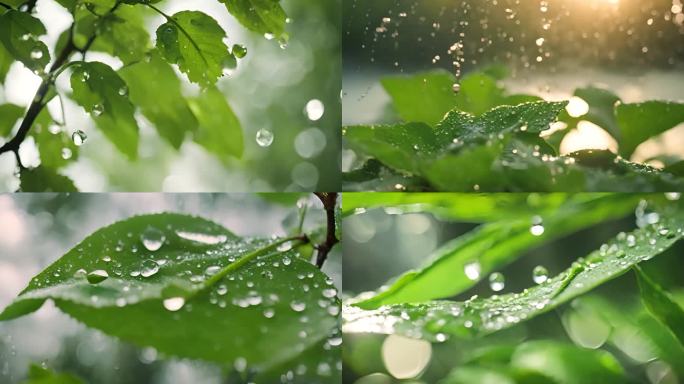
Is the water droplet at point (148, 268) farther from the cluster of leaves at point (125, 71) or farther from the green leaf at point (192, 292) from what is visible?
the cluster of leaves at point (125, 71)

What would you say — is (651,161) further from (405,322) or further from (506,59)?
(405,322)

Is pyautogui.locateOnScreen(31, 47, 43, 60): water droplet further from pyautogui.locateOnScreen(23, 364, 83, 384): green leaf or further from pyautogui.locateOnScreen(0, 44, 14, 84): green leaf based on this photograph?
pyautogui.locateOnScreen(23, 364, 83, 384): green leaf

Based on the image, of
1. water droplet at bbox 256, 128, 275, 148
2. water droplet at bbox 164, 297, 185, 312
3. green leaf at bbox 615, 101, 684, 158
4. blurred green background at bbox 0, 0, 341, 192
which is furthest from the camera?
water droplet at bbox 256, 128, 275, 148

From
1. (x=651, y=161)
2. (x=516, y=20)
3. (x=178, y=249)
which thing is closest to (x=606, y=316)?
(x=651, y=161)

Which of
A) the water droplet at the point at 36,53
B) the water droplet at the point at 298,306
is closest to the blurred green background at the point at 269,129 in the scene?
the water droplet at the point at 36,53

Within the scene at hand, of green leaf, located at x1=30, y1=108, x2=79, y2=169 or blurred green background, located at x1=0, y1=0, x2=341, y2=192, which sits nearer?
green leaf, located at x1=30, y1=108, x2=79, y2=169

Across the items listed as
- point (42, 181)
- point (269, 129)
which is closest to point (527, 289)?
point (42, 181)

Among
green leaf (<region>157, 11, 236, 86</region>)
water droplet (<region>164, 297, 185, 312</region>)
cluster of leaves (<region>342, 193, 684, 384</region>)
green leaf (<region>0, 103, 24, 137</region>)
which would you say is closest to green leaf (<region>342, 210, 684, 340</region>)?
cluster of leaves (<region>342, 193, 684, 384</region>)
